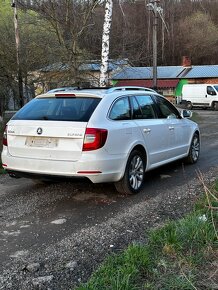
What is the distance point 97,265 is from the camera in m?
3.85

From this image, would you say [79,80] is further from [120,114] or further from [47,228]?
[47,228]

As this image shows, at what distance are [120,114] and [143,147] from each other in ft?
2.38

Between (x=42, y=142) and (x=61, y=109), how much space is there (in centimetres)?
60

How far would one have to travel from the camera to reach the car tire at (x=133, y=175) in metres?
6.23

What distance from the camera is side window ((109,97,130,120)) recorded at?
20.2 feet

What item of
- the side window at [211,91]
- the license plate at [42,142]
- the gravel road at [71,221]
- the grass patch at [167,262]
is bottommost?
the gravel road at [71,221]

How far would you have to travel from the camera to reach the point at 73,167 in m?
5.61

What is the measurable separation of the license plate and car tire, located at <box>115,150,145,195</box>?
118 centimetres

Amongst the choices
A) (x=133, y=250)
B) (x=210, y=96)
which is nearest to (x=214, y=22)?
(x=210, y=96)

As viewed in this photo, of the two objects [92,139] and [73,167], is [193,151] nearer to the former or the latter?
[92,139]

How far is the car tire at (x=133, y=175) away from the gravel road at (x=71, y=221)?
0.13 meters

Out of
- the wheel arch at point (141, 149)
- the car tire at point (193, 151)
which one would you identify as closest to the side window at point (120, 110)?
the wheel arch at point (141, 149)

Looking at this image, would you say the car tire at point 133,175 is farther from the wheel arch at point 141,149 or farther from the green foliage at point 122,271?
the green foliage at point 122,271

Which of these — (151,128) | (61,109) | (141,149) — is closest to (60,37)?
(151,128)
